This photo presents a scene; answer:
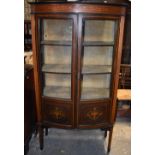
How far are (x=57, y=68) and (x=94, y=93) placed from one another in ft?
1.54

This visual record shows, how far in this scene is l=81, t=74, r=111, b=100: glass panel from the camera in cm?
197

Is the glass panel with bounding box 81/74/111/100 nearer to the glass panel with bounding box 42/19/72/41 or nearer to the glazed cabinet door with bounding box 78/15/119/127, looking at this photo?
the glazed cabinet door with bounding box 78/15/119/127

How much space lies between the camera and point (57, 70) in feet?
6.16

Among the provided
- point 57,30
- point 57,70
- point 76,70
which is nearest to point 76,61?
point 76,70

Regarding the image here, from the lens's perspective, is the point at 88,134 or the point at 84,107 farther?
the point at 88,134

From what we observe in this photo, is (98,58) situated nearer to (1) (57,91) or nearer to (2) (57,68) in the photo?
(2) (57,68)
